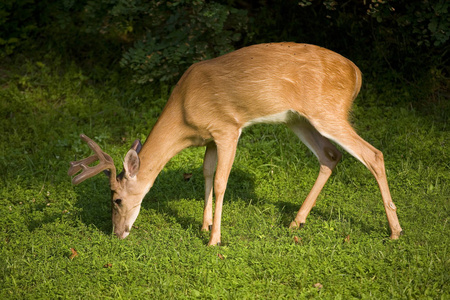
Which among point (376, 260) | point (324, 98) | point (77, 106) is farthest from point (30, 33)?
point (376, 260)

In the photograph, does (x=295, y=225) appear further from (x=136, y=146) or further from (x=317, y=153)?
(x=136, y=146)

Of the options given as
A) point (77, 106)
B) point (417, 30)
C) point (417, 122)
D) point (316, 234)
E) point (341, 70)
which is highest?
point (341, 70)

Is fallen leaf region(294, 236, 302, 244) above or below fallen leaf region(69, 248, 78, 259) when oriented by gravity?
above

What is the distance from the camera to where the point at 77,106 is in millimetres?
8297

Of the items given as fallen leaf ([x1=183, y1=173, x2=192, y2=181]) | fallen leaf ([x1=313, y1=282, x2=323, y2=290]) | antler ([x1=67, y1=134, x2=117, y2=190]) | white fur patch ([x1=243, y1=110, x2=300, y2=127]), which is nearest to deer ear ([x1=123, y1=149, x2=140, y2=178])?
antler ([x1=67, y1=134, x2=117, y2=190])

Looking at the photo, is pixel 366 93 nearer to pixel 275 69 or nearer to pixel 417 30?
pixel 417 30

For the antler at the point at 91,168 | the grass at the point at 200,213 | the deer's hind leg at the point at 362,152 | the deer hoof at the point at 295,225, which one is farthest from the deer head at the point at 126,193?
the deer's hind leg at the point at 362,152

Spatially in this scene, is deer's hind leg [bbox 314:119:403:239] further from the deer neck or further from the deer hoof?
the deer neck

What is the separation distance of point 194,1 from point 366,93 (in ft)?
9.66

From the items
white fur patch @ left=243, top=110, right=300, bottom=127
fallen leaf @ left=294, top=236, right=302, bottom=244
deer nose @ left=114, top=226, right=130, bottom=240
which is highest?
white fur patch @ left=243, top=110, right=300, bottom=127

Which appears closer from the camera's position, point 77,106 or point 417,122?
point 417,122

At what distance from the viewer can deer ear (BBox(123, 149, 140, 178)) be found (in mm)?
5172

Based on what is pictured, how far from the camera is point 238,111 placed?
5277mm

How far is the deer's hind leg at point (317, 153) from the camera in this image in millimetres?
5555
